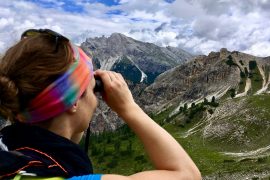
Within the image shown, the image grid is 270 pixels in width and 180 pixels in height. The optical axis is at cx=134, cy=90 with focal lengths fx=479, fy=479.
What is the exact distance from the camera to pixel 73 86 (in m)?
3.45

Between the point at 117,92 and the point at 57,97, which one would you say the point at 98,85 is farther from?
the point at 57,97

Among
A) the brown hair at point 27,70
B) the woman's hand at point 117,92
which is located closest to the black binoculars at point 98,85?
the woman's hand at point 117,92

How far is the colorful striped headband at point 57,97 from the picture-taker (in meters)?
3.35

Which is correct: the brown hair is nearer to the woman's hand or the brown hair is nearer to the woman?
the woman

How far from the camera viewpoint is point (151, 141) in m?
3.47

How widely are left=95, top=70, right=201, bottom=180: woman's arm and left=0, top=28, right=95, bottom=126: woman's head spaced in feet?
1.25

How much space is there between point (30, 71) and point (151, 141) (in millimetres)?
992

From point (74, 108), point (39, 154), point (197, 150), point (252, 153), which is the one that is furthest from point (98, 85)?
point (197, 150)

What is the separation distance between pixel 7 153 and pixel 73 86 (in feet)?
2.20

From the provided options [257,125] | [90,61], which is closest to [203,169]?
[257,125]

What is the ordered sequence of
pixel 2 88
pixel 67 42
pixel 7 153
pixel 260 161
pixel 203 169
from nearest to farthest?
pixel 7 153 < pixel 2 88 < pixel 67 42 < pixel 260 161 < pixel 203 169

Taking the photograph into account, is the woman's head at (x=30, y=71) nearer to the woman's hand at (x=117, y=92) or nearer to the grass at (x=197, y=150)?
the woman's hand at (x=117, y=92)

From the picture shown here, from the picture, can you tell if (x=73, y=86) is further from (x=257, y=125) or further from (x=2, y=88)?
Result: (x=257, y=125)

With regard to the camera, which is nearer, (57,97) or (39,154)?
(39,154)
